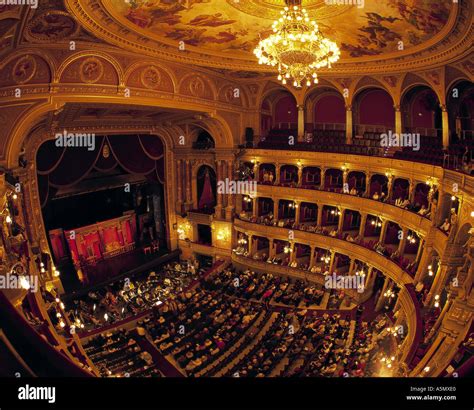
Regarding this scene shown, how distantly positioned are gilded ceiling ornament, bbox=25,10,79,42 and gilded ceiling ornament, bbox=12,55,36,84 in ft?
3.13

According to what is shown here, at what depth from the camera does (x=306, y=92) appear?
2291 cm

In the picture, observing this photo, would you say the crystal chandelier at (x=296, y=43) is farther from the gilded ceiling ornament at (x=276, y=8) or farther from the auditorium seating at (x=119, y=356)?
the auditorium seating at (x=119, y=356)

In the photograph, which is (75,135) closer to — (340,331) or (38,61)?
(38,61)

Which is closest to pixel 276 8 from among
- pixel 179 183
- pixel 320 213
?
pixel 320 213

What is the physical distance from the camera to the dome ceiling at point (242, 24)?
1110 cm

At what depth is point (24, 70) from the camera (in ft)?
44.9

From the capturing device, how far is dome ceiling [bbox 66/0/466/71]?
1110 centimetres

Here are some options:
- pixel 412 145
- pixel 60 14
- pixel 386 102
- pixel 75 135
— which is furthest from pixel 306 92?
pixel 60 14

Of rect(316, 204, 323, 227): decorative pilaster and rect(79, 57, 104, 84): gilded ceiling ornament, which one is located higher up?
rect(79, 57, 104, 84): gilded ceiling ornament

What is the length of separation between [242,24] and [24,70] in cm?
784

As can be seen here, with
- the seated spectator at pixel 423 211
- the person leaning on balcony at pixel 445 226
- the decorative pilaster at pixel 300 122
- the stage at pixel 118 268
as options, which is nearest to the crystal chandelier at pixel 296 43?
the person leaning on balcony at pixel 445 226

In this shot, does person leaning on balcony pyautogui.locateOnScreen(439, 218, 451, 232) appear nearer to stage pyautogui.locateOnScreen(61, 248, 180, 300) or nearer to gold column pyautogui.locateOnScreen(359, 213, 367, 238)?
gold column pyautogui.locateOnScreen(359, 213, 367, 238)

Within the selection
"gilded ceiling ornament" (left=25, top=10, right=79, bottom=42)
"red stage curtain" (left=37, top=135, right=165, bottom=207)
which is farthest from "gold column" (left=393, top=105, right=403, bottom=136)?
"gilded ceiling ornament" (left=25, top=10, right=79, bottom=42)

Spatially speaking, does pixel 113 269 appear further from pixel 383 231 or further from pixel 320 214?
pixel 383 231
